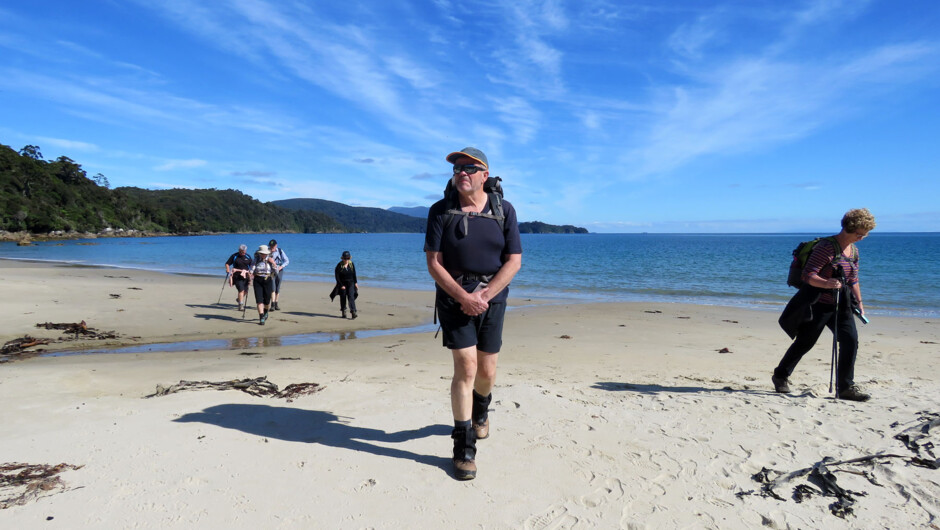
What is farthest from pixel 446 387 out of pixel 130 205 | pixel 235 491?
pixel 130 205

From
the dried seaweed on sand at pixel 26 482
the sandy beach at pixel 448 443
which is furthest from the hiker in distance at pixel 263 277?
the dried seaweed on sand at pixel 26 482

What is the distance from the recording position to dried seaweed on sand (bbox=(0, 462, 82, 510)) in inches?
118

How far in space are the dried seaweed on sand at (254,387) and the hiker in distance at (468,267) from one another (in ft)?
8.34

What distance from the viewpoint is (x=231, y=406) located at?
4914mm

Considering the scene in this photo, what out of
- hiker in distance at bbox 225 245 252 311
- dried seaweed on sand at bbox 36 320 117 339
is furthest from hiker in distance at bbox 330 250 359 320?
dried seaweed on sand at bbox 36 320 117 339

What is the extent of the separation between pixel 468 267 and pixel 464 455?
1.27 m

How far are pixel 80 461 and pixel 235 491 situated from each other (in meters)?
1.27

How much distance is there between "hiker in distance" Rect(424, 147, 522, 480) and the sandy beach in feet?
1.64

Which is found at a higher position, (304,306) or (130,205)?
(130,205)

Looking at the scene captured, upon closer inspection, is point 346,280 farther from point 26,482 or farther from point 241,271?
point 26,482

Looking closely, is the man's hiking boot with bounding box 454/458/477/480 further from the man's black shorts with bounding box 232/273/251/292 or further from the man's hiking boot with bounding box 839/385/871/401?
the man's black shorts with bounding box 232/273/251/292

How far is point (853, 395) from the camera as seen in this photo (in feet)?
17.2

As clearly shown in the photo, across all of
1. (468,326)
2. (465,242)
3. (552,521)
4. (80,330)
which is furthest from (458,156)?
(80,330)

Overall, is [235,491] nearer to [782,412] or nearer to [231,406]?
[231,406]
